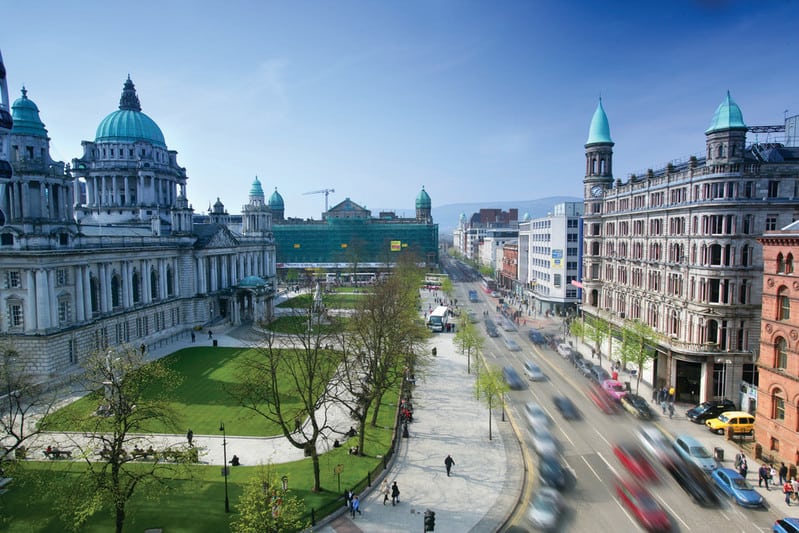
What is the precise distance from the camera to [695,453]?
32250mm

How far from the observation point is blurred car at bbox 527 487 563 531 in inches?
1006

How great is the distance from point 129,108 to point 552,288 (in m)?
81.4

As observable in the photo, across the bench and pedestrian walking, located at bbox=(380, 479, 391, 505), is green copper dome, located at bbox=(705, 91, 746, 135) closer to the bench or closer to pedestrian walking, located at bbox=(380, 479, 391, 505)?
pedestrian walking, located at bbox=(380, 479, 391, 505)

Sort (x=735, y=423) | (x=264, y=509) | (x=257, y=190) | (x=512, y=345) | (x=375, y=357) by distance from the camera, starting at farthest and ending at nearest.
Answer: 1. (x=257, y=190)
2. (x=512, y=345)
3. (x=735, y=423)
4. (x=375, y=357)
5. (x=264, y=509)

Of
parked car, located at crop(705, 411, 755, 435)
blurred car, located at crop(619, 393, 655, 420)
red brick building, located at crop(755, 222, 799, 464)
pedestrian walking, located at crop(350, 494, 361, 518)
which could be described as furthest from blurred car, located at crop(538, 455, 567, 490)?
parked car, located at crop(705, 411, 755, 435)

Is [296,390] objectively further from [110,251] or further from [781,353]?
[781,353]

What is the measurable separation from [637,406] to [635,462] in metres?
10.0

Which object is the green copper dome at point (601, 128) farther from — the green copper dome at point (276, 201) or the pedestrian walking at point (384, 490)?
the green copper dome at point (276, 201)

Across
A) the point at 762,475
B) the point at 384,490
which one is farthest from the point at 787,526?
the point at 384,490

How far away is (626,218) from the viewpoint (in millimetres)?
58562

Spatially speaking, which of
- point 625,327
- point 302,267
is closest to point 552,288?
point 625,327

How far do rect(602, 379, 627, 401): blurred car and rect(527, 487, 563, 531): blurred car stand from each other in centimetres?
1835

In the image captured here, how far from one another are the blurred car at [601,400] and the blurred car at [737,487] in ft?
41.0

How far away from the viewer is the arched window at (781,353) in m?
32.6
